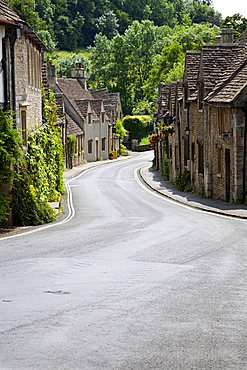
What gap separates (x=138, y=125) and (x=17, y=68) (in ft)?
242

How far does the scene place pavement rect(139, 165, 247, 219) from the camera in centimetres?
2970

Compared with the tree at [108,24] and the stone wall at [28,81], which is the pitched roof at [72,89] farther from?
the tree at [108,24]

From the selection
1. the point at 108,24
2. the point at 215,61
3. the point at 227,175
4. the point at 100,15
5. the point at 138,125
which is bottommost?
the point at 227,175

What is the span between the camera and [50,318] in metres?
11.3

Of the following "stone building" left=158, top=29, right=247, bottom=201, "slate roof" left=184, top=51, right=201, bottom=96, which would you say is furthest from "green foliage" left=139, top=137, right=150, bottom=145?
"slate roof" left=184, top=51, right=201, bottom=96

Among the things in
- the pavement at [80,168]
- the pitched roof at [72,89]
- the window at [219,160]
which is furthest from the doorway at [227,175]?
the pitched roof at [72,89]

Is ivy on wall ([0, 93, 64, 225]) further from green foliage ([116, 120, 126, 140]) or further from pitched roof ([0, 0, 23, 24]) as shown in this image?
green foliage ([116, 120, 126, 140])

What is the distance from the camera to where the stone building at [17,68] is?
82.0 ft

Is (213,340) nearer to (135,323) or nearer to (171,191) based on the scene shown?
(135,323)

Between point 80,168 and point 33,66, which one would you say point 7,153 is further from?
point 80,168

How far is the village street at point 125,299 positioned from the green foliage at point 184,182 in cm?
1697

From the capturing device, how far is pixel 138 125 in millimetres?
99688

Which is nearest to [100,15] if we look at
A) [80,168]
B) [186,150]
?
[80,168]

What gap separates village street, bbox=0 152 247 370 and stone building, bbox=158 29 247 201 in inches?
342
